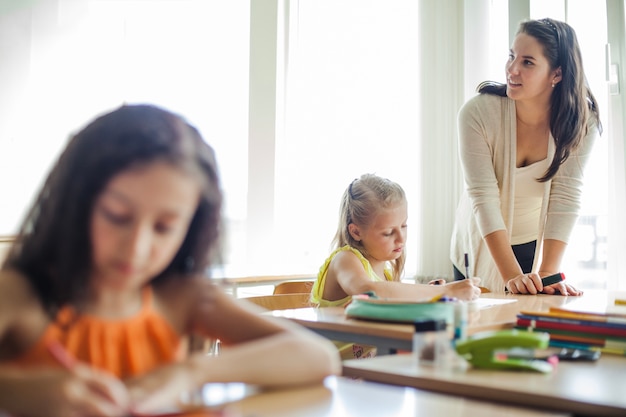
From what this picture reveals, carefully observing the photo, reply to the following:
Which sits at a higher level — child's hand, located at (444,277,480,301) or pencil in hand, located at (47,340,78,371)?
child's hand, located at (444,277,480,301)

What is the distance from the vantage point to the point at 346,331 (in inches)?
59.9

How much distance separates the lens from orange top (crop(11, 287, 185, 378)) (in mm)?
764

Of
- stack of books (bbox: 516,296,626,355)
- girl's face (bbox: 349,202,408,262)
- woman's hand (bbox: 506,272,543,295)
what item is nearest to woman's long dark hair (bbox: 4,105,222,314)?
stack of books (bbox: 516,296,626,355)

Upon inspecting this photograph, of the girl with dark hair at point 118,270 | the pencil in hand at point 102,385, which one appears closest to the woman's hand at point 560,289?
the girl with dark hair at point 118,270

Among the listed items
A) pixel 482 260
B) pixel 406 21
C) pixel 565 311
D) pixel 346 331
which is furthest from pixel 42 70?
pixel 565 311

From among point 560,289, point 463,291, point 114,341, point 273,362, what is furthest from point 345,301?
point 114,341

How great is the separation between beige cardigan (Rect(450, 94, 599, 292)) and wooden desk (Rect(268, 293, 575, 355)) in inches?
29.4

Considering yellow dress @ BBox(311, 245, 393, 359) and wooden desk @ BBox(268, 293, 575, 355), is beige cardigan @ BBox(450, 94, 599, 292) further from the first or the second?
wooden desk @ BBox(268, 293, 575, 355)

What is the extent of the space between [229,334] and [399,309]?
653mm

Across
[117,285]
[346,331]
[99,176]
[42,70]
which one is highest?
[42,70]

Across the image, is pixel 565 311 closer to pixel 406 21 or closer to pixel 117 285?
pixel 117 285

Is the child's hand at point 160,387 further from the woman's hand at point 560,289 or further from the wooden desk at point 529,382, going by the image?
the woman's hand at point 560,289

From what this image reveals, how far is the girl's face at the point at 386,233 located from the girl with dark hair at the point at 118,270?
1.44 metres

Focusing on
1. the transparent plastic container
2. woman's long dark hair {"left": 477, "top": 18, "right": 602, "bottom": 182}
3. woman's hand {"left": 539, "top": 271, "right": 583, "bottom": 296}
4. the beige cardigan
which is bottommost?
the transparent plastic container
